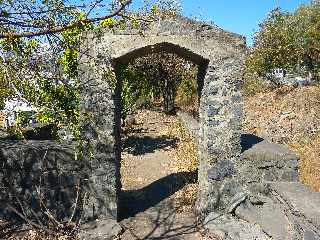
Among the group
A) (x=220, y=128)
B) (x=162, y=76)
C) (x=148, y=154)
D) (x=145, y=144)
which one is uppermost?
(x=162, y=76)

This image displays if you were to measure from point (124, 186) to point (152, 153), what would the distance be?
346 centimetres

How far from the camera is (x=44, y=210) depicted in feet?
20.8

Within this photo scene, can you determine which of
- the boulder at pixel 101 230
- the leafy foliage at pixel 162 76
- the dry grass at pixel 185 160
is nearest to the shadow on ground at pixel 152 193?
the dry grass at pixel 185 160

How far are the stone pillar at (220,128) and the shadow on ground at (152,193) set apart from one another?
46.5 inches

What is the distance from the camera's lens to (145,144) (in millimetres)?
12961

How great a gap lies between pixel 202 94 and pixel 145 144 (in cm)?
670

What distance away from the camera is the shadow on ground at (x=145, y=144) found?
478 inches

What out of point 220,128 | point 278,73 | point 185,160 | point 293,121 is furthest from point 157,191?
point 278,73

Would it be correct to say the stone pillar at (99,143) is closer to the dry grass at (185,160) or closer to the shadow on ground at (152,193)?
the shadow on ground at (152,193)

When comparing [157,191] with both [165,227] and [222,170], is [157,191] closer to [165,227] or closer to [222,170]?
[165,227]

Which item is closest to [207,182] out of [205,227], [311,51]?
[205,227]

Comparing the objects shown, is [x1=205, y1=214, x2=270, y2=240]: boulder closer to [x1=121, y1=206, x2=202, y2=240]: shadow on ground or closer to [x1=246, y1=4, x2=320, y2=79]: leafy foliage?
[x1=121, y1=206, x2=202, y2=240]: shadow on ground

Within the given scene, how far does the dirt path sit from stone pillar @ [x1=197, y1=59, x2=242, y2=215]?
1.92 ft

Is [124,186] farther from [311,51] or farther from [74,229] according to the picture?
[311,51]
